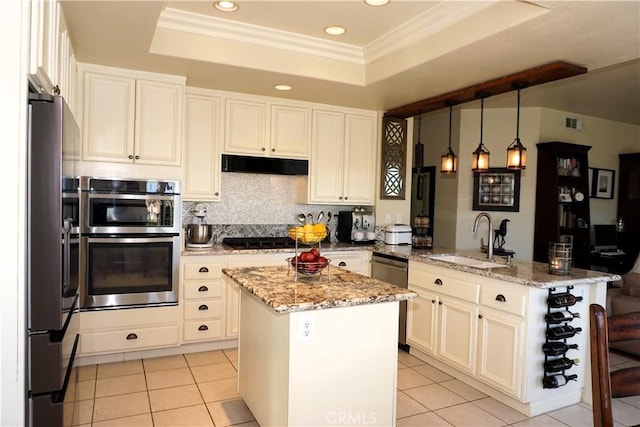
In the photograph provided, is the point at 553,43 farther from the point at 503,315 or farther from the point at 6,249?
the point at 6,249

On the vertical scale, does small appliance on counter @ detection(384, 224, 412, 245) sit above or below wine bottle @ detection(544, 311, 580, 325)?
above

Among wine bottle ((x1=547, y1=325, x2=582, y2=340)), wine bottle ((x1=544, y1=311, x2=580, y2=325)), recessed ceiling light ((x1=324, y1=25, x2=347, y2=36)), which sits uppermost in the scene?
recessed ceiling light ((x1=324, y1=25, x2=347, y2=36))

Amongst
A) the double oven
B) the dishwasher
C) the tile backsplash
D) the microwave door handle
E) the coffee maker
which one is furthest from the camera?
the coffee maker

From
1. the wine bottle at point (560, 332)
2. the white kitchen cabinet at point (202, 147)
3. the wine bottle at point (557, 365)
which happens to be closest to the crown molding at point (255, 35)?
the white kitchen cabinet at point (202, 147)

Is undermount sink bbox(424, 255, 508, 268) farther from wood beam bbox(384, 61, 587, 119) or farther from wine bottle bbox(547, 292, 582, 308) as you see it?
wood beam bbox(384, 61, 587, 119)

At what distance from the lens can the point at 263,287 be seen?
7.78ft

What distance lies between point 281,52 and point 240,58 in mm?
352

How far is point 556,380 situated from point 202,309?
2.79 metres

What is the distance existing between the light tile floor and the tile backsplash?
1.44m

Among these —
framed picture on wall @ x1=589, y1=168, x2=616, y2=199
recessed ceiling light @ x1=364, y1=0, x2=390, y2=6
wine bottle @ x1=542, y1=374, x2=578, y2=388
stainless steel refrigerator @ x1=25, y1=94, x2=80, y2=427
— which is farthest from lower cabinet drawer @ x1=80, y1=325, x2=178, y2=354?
framed picture on wall @ x1=589, y1=168, x2=616, y2=199

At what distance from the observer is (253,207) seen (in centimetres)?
476

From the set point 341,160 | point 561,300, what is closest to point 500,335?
point 561,300

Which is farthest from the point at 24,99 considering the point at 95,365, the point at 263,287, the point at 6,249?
the point at 95,365

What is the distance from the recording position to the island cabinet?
2.87 m
